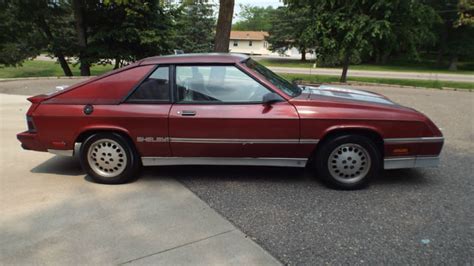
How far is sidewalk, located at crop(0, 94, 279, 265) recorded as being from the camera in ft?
9.04

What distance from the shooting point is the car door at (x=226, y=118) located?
12.5 feet

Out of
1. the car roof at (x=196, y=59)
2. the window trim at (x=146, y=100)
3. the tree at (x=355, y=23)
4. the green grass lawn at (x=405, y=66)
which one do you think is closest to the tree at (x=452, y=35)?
the green grass lawn at (x=405, y=66)

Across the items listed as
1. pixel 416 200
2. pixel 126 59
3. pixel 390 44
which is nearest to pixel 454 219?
pixel 416 200

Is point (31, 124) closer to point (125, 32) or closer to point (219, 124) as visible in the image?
point (219, 124)

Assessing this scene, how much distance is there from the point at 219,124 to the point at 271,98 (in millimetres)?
634

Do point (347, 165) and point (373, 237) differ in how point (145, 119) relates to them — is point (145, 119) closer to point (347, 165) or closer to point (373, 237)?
point (347, 165)

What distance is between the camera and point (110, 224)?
10.7 feet

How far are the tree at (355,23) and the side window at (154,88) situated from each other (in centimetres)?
1168

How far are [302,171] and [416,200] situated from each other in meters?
1.38

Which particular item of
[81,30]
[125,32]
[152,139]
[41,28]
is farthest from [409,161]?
[41,28]

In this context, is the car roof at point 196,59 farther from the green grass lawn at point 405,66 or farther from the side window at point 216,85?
the green grass lawn at point 405,66

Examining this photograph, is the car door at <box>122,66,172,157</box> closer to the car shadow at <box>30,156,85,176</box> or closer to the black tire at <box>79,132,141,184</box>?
the black tire at <box>79,132,141,184</box>

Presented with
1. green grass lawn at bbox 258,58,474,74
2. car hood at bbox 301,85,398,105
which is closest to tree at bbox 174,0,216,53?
green grass lawn at bbox 258,58,474,74

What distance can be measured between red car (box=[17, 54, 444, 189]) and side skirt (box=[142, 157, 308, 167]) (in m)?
0.01
